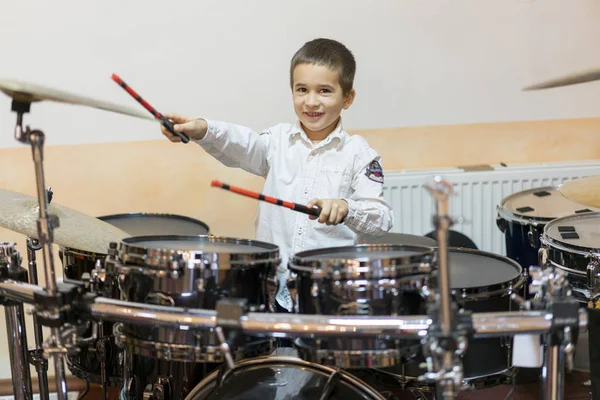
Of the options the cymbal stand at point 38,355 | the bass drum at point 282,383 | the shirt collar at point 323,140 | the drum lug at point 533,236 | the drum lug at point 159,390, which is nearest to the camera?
the bass drum at point 282,383

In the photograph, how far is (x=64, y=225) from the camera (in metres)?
1.58

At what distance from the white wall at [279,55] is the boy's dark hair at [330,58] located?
22.3 inches

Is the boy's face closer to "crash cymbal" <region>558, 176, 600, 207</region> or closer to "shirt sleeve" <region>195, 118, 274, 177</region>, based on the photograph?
"shirt sleeve" <region>195, 118, 274, 177</region>

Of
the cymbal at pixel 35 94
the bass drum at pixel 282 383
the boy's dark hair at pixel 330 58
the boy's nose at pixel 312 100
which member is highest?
the boy's dark hair at pixel 330 58

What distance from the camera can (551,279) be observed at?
4.03 feet

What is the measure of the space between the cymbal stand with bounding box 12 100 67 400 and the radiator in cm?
144

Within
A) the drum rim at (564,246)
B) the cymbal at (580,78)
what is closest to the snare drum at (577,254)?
the drum rim at (564,246)

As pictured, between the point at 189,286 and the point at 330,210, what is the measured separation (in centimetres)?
34

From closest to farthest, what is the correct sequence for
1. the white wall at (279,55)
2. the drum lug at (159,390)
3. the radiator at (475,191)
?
the drum lug at (159,390) → the white wall at (279,55) → the radiator at (475,191)

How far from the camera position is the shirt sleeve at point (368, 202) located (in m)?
1.65

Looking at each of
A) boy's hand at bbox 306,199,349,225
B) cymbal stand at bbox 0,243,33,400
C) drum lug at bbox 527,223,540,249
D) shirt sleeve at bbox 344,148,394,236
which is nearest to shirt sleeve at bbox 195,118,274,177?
shirt sleeve at bbox 344,148,394,236

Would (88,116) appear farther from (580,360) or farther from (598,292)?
(580,360)

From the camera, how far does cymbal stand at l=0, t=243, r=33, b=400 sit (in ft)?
4.95

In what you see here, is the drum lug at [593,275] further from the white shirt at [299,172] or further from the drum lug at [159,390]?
the drum lug at [159,390]
